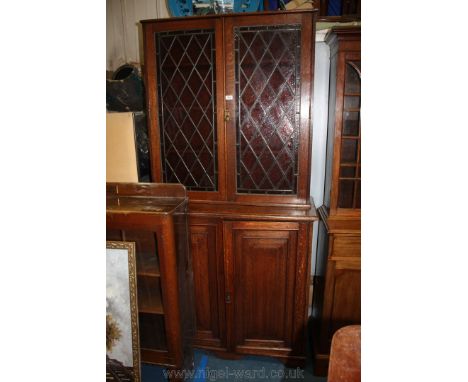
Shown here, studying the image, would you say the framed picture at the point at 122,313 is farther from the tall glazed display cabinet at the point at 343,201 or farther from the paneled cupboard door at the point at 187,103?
the tall glazed display cabinet at the point at 343,201

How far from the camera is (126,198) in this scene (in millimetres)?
1435

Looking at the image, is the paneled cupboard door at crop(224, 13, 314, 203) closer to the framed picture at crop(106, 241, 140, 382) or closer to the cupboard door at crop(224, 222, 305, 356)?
the cupboard door at crop(224, 222, 305, 356)

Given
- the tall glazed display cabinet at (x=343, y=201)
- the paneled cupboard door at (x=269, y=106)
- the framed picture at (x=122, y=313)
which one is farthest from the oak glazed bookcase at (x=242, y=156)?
the framed picture at (x=122, y=313)

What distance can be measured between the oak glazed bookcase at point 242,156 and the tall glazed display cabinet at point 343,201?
143 mm

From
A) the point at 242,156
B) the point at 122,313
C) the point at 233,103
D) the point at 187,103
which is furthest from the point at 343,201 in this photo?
the point at 122,313

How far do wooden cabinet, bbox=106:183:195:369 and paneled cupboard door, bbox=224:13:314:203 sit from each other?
41cm

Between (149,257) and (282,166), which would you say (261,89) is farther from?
(149,257)

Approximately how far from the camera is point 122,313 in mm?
1276

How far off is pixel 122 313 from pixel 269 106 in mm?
1252

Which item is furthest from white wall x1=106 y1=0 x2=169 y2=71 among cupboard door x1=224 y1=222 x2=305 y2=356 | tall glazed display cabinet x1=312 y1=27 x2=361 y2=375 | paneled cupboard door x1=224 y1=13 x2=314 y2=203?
cupboard door x1=224 y1=222 x2=305 y2=356

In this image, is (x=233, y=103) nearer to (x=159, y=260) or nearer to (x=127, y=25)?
(x=159, y=260)
